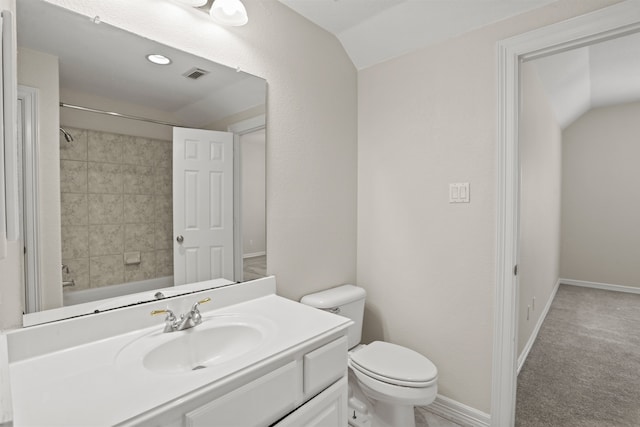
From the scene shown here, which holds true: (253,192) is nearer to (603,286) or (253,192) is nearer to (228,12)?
(228,12)

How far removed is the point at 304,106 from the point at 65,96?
3.69 ft

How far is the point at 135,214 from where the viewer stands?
4.19ft

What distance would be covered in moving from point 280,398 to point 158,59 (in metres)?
1.37

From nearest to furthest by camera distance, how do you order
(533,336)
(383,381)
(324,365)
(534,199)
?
(324,365)
(383,381)
(534,199)
(533,336)

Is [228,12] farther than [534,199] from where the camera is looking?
No

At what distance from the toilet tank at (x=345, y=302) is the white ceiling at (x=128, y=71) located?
1095mm

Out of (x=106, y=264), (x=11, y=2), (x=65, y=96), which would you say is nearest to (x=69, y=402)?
(x=106, y=264)

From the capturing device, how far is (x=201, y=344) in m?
1.21

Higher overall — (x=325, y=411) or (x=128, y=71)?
(x=128, y=71)

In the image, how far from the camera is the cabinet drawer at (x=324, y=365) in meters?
1.12

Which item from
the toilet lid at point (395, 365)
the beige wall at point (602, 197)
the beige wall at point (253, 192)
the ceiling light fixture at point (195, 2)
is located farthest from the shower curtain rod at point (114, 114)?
the beige wall at point (602, 197)

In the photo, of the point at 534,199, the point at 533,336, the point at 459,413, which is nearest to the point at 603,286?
the point at 533,336

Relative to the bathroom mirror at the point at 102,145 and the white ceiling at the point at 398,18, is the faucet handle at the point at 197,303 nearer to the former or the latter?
the bathroom mirror at the point at 102,145

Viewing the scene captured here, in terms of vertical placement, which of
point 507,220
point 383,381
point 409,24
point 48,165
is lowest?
point 383,381
